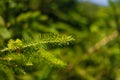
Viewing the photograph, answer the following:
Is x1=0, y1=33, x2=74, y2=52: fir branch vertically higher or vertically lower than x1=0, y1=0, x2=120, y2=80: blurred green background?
lower

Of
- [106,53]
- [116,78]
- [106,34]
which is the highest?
[106,34]

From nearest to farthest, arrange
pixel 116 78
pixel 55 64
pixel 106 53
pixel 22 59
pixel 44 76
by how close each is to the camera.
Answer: pixel 22 59
pixel 55 64
pixel 44 76
pixel 116 78
pixel 106 53

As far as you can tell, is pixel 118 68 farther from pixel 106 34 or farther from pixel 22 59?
pixel 22 59

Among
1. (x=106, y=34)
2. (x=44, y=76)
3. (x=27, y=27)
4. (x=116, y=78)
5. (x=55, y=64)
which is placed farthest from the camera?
(x=106, y=34)

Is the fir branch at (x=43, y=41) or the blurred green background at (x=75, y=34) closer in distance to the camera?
the fir branch at (x=43, y=41)

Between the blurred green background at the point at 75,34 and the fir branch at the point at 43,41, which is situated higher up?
the blurred green background at the point at 75,34

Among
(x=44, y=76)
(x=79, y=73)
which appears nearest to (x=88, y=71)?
(x=79, y=73)

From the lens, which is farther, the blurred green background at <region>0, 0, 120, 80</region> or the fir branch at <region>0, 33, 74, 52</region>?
the blurred green background at <region>0, 0, 120, 80</region>

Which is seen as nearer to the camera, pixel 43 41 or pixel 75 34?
pixel 43 41
